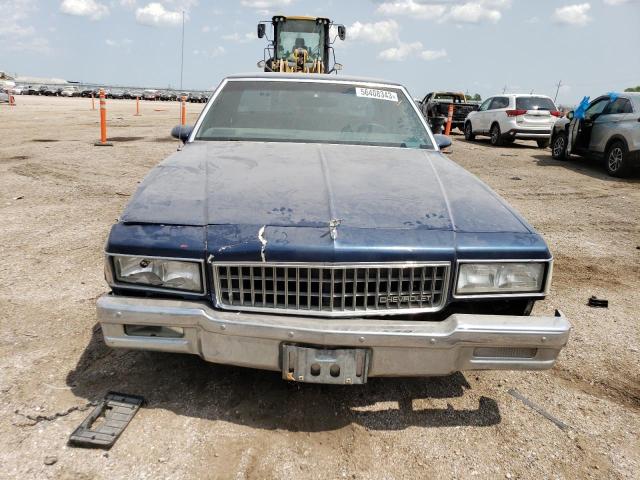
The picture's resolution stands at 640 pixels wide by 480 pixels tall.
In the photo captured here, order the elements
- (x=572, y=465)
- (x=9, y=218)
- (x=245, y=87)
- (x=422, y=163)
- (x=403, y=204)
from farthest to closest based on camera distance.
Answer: (x=9, y=218) → (x=245, y=87) → (x=422, y=163) → (x=403, y=204) → (x=572, y=465)

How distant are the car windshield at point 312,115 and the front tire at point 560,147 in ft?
30.6

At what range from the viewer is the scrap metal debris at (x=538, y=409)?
2.51m

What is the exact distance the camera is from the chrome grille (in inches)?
84.9

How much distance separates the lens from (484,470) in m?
2.19

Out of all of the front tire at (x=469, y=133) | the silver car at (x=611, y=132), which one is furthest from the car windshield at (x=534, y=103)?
the silver car at (x=611, y=132)

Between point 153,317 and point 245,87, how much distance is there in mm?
2286

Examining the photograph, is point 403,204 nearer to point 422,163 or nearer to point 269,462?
point 422,163

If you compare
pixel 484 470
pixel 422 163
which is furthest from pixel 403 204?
pixel 484 470

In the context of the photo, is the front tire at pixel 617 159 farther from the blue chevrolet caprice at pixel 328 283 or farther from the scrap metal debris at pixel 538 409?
the blue chevrolet caprice at pixel 328 283

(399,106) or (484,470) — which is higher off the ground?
(399,106)

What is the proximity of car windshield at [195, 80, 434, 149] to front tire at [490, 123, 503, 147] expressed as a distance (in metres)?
12.2

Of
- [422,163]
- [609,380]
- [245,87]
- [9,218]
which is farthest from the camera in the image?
[9,218]

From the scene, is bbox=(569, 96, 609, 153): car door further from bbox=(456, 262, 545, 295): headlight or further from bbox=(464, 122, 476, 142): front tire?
bbox=(456, 262, 545, 295): headlight

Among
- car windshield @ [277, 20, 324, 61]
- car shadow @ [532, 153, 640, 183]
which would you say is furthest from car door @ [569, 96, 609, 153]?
car windshield @ [277, 20, 324, 61]
